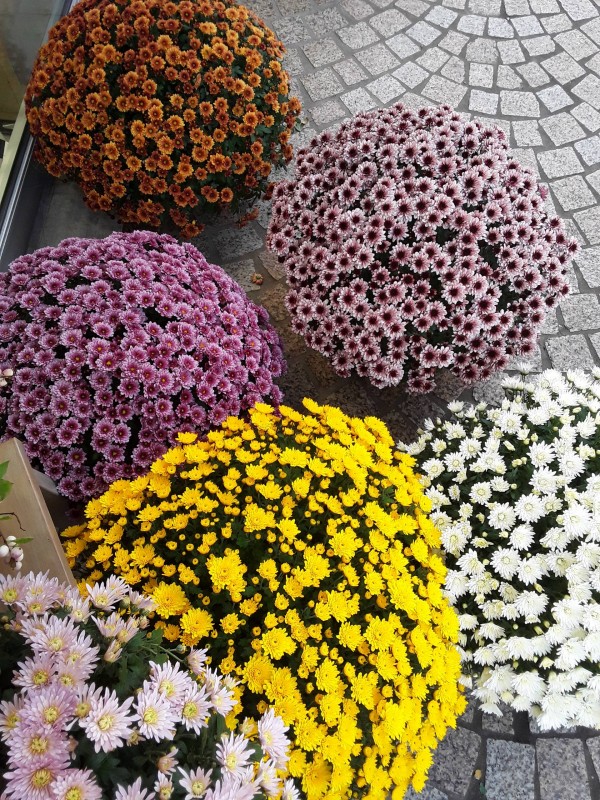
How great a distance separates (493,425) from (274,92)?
1.89 metres

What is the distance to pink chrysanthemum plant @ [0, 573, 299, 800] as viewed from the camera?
94 centimetres

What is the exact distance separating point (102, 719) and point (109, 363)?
1337mm

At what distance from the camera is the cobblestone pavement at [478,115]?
2.38 m

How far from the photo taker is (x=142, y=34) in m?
2.79

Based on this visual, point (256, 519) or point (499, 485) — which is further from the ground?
point (256, 519)

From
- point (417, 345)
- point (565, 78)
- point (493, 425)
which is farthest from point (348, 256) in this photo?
point (565, 78)

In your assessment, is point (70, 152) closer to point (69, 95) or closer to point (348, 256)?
point (69, 95)

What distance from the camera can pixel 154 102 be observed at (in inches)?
109

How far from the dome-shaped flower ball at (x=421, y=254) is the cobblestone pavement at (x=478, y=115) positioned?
1.84 feet

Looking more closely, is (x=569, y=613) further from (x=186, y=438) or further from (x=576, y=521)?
(x=186, y=438)

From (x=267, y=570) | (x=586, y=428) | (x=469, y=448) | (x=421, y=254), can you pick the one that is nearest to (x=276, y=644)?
(x=267, y=570)

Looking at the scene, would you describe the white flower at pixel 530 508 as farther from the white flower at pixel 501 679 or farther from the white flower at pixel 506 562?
the white flower at pixel 501 679

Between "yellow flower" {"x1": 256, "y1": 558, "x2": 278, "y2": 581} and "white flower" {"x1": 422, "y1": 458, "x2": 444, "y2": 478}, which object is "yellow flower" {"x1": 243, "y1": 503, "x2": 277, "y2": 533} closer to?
"yellow flower" {"x1": 256, "y1": 558, "x2": 278, "y2": 581}

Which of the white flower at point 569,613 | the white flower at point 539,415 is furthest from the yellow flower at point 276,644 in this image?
the white flower at point 539,415
